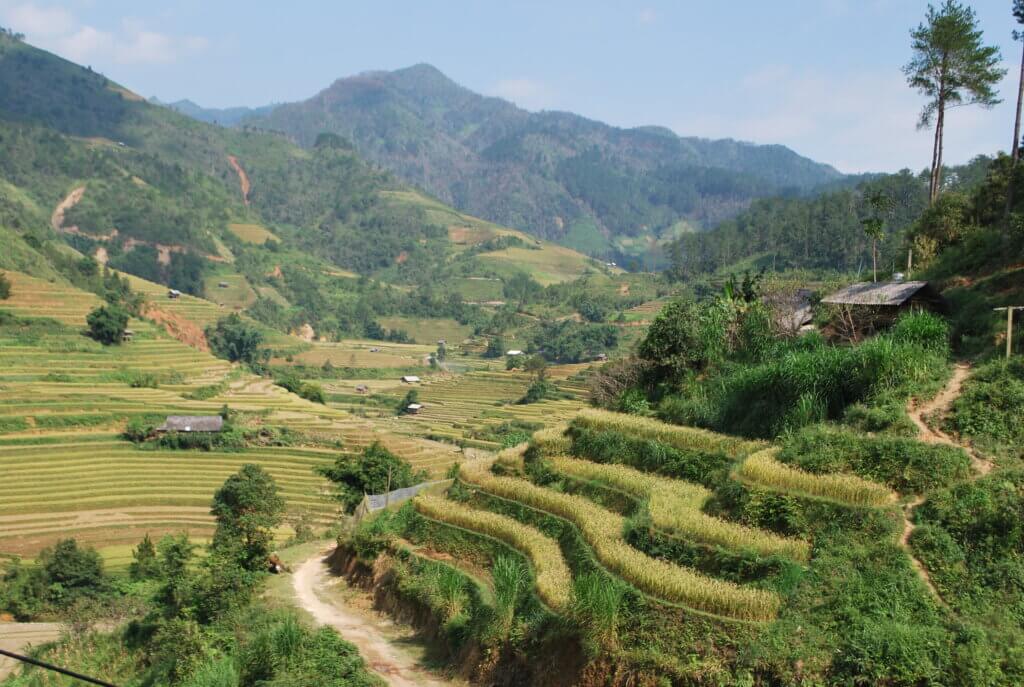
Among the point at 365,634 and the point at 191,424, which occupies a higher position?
the point at 365,634

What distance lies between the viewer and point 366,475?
3241 cm

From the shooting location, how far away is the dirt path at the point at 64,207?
139250mm

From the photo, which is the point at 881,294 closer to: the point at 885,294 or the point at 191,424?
the point at 885,294

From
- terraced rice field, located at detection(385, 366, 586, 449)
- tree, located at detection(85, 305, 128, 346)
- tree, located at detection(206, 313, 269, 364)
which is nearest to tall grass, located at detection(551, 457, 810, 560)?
terraced rice field, located at detection(385, 366, 586, 449)

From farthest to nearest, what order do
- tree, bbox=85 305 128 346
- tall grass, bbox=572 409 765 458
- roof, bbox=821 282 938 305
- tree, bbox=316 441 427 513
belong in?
tree, bbox=85 305 128 346 → tree, bbox=316 441 427 513 → roof, bbox=821 282 938 305 → tall grass, bbox=572 409 765 458

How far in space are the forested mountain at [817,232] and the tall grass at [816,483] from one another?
45.5 metres

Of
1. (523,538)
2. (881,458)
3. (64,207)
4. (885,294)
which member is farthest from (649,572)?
(64,207)

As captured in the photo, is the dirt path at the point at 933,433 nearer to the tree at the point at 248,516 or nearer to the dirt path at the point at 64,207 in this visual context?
the tree at the point at 248,516

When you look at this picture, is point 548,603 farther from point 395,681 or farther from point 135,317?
point 135,317

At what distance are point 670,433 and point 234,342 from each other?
263 feet

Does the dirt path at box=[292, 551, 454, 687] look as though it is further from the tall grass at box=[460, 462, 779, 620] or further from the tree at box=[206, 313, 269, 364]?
the tree at box=[206, 313, 269, 364]

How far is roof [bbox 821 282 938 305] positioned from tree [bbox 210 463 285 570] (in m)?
13.6

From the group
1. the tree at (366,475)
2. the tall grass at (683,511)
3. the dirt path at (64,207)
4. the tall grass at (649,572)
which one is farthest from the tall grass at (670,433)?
the dirt path at (64,207)

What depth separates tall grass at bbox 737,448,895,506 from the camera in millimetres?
11461
